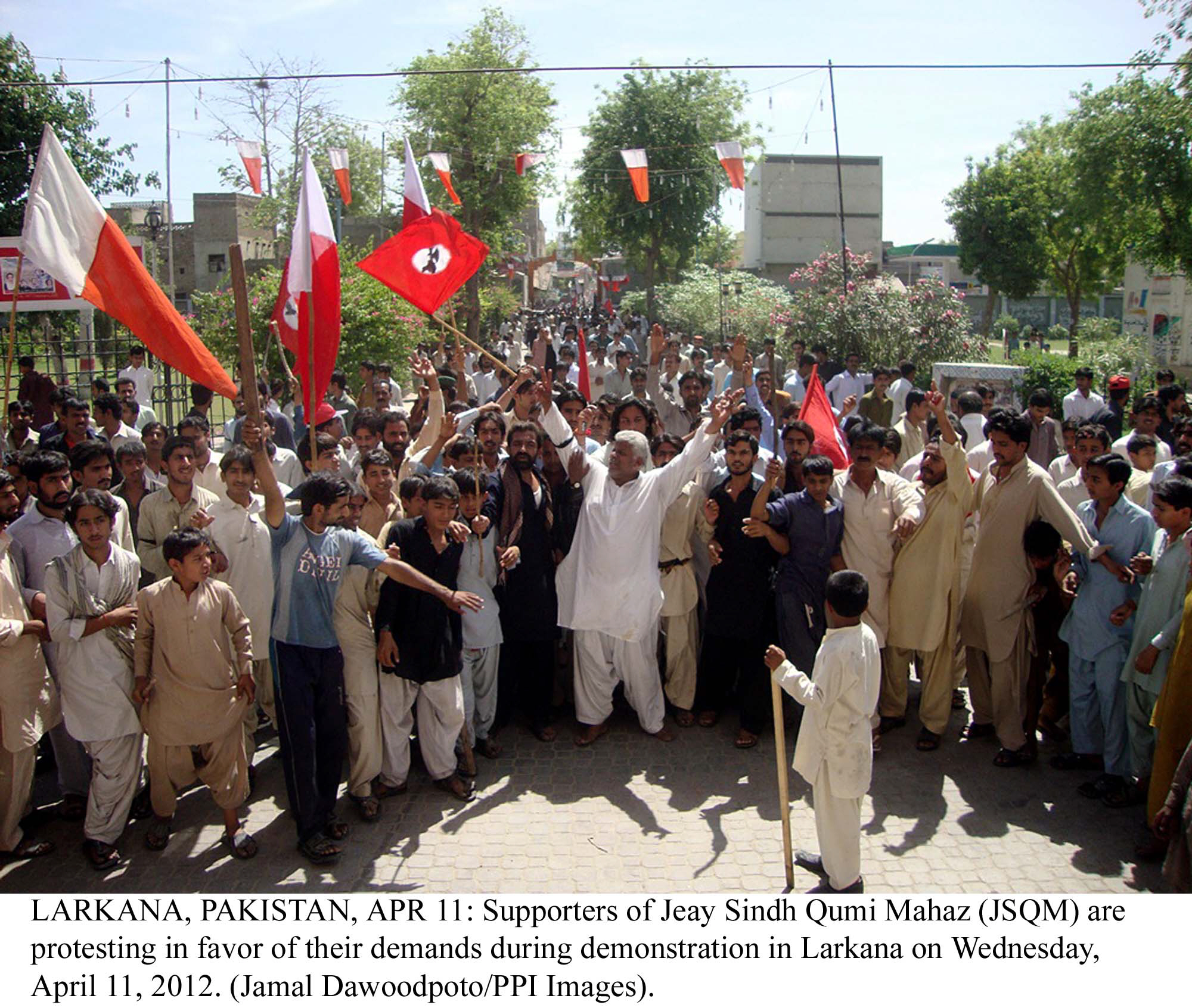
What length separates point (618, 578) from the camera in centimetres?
572

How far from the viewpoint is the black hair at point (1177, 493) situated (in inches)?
179

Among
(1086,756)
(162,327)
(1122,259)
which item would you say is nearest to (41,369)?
(162,327)

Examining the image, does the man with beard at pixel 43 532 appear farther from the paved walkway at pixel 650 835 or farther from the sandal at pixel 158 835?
the paved walkway at pixel 650 835

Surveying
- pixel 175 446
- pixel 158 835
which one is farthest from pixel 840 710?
pixel 175 446

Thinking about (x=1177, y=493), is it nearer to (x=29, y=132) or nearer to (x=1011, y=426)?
(x=1011, y=426)

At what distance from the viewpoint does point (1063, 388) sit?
1295 centimetres

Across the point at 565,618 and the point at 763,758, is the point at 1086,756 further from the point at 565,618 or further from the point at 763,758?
the point at 565,618

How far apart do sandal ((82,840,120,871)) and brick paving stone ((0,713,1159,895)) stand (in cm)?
6

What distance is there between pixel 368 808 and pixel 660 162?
113 ft

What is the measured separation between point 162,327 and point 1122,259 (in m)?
36.0

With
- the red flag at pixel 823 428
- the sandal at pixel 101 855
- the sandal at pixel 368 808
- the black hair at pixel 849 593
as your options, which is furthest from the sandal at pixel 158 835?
the red flag at pixel 823 428

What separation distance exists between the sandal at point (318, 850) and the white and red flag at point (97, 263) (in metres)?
2.21

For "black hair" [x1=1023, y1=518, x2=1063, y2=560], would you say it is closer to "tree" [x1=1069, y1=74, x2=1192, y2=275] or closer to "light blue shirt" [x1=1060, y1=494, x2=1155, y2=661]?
"light blue shirt" [x1=1060, y1=494, x2=1155, y2=661]
